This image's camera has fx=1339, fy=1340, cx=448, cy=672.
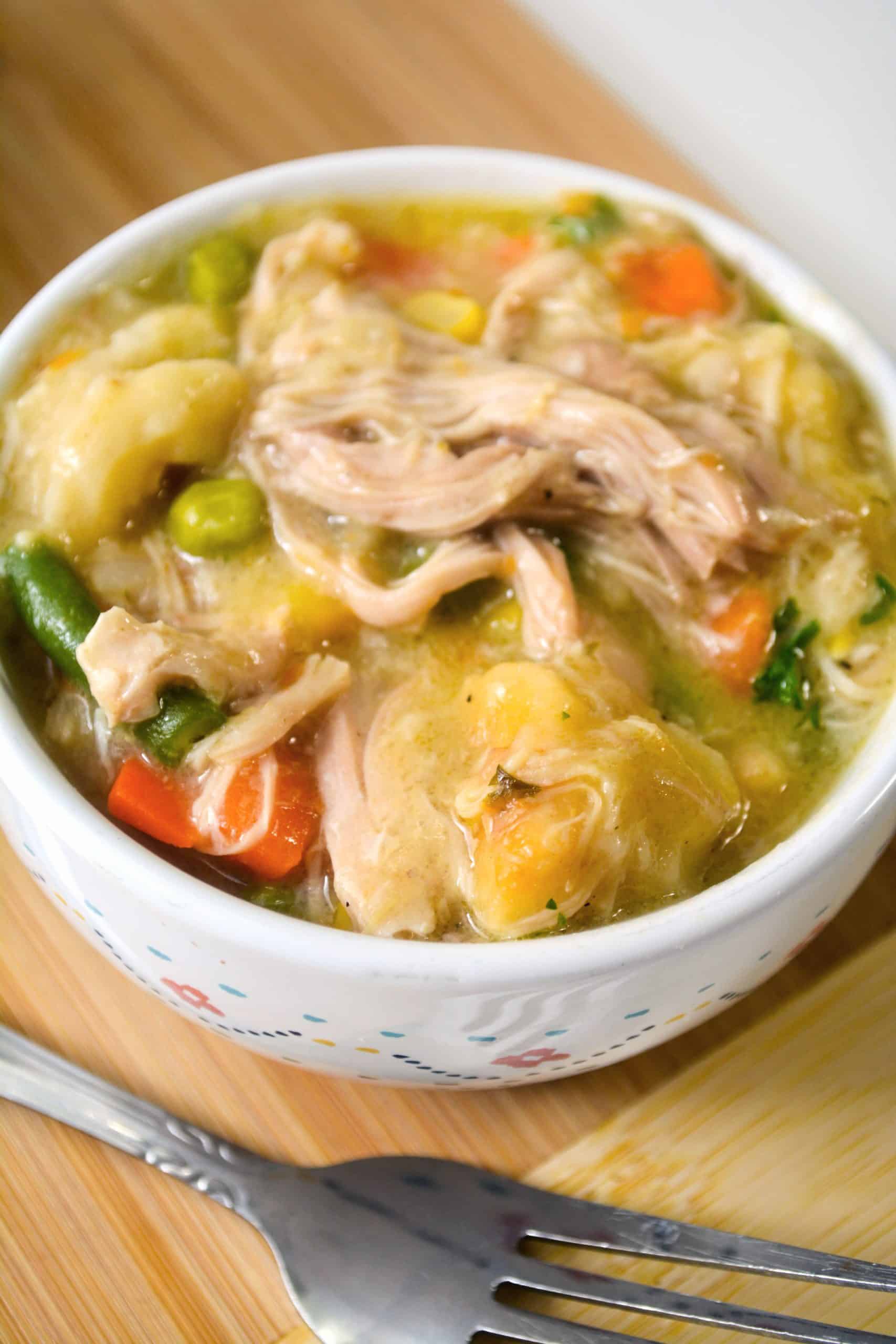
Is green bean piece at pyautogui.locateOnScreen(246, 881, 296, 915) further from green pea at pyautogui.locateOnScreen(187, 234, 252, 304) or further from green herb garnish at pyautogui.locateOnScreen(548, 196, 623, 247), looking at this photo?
green herb garnish at pyautogui.locateOnScreen(548, 196, 623, 247)

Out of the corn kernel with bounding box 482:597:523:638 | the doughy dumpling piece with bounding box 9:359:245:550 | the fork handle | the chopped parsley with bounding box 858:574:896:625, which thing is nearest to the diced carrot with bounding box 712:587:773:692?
the chopped parsley with bounding box 858:574:896:625

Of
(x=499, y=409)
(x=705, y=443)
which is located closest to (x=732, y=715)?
(x=705, y=443)

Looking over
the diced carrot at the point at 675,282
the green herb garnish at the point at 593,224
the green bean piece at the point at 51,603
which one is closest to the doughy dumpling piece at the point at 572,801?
the green bean piece at the point at 51,603

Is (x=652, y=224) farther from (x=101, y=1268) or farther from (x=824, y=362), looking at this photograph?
(x=101, y=1268)

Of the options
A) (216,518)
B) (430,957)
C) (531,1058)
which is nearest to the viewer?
(430,957)

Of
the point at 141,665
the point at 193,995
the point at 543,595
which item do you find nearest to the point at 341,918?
the point at 193,995

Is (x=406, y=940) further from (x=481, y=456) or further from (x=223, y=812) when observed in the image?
(x=481, y=456)
